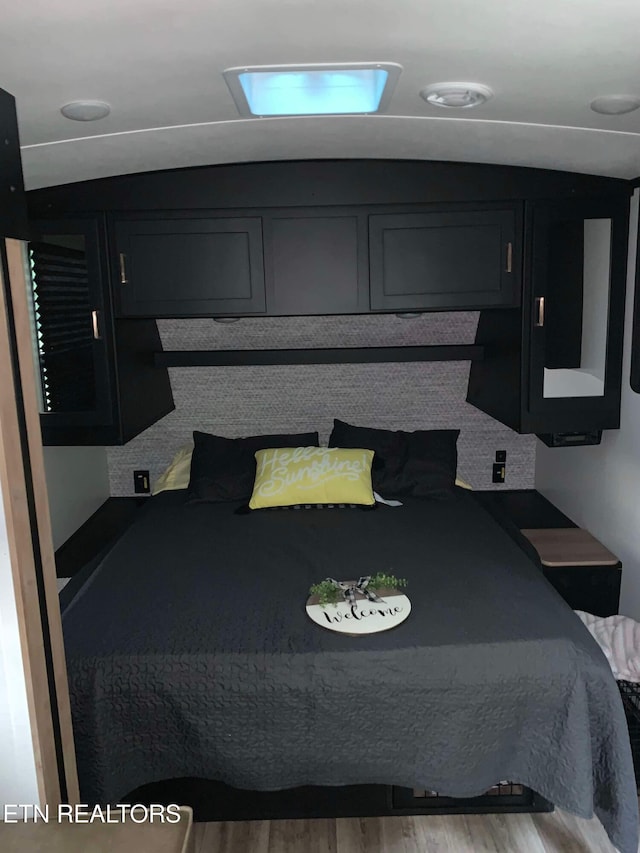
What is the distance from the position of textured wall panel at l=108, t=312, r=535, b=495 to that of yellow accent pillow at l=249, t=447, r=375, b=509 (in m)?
0.46

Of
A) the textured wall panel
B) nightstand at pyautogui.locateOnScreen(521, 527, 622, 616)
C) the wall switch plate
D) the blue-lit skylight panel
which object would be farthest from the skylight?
the wall switch plate

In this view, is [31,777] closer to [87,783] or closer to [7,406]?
[7,406]

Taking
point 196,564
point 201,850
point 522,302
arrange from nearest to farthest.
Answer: point 201,850 < point 196,564 < point 522,302

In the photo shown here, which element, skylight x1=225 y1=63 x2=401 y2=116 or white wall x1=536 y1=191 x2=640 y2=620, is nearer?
skylight x1=225 y1=63 x2=401 y2=116

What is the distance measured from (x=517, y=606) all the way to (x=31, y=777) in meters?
1.47

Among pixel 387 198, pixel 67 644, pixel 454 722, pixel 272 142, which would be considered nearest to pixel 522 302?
pixel 387 198

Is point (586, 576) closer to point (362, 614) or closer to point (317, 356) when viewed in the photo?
point (362, 614)

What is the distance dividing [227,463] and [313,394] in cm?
61

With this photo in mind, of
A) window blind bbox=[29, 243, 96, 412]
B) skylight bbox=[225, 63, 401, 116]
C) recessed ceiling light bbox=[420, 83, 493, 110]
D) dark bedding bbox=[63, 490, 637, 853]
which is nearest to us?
skylight bbox=[225, 63, 401, 116]

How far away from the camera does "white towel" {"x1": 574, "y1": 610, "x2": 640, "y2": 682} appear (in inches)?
93.1

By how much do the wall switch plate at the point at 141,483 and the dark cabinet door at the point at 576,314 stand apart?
6.43 feet

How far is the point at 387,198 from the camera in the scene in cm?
266

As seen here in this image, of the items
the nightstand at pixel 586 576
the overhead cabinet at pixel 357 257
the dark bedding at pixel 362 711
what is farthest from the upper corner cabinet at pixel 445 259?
the dark bedding at pixel 362 711

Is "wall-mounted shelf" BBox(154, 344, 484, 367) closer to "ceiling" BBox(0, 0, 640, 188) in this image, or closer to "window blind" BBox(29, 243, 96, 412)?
"window blind" BBox(29, 243, 96, 412)
